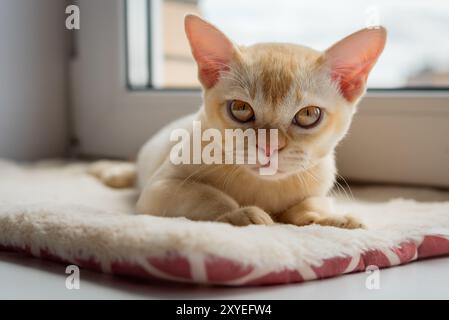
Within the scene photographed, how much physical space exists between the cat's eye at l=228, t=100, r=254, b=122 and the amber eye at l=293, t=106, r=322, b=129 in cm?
8

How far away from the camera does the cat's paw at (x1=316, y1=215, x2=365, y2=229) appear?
850 mm

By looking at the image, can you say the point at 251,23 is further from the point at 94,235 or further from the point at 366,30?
the point at 94,235

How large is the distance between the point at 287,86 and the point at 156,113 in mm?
840

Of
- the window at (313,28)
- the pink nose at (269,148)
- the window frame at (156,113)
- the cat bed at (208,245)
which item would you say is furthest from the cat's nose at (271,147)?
the window frame at (156,113)

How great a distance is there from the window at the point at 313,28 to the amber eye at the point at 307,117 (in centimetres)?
41

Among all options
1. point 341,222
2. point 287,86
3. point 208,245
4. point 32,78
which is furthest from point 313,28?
point 208,245

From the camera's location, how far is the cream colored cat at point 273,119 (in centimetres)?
86

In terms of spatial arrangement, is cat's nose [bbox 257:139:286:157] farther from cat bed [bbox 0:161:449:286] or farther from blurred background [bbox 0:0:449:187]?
blurred background [bbox 0:0:449:187]

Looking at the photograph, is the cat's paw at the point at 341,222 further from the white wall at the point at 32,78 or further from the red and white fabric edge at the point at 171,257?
the white wall at the point at 32,78

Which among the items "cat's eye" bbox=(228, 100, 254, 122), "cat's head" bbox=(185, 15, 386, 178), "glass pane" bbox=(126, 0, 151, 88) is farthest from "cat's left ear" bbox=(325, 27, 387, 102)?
"glass pane" bbox=(126, 0, 151, 88)

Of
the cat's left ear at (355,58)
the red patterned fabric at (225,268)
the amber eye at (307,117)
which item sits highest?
the cat's left ear at (355,58)

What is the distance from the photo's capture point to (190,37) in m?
0.95

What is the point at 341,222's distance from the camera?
2.83ft
